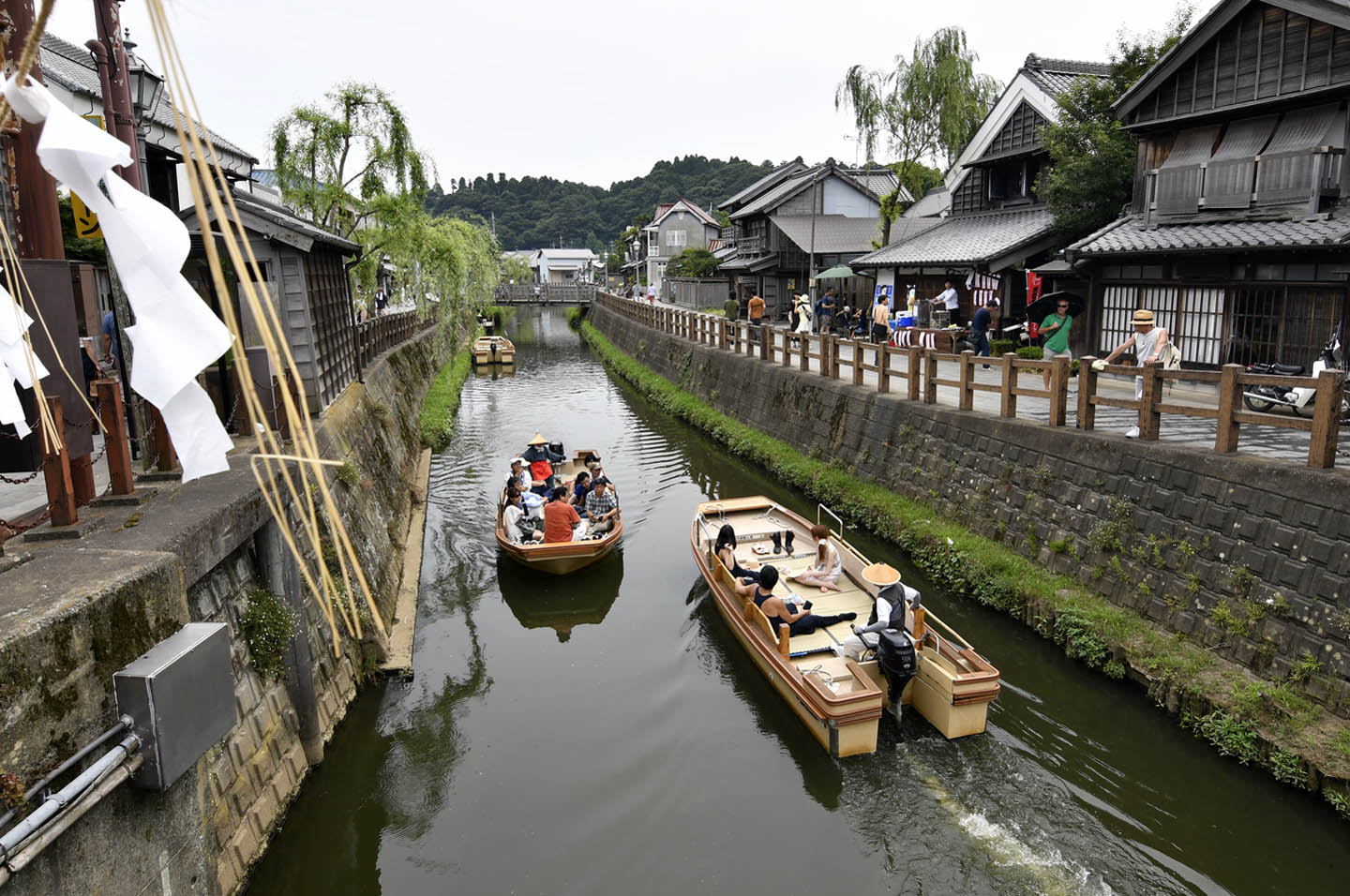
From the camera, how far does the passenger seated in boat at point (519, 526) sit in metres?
12.9

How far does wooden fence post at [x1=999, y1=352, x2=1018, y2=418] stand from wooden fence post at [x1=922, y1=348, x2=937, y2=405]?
1.88 metres

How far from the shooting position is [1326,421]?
8.04 meters

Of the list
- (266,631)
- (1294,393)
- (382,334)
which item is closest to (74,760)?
(266,631)

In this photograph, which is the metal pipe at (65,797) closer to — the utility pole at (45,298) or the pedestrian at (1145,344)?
the utility pole at (45,298)

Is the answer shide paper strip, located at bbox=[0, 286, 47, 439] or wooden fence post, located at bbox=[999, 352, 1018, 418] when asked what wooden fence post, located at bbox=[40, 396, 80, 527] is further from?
wooden fence post, located at bbox=[999, 352, 1018, 418]

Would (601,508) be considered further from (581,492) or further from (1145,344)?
(1145,344)

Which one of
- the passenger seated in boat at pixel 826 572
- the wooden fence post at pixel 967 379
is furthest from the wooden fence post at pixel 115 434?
the wooden fence post at pixel 967 379

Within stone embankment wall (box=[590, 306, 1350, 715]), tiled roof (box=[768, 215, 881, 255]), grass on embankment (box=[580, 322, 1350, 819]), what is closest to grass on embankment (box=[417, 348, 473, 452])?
grass on embankment (box=[580, 322, 1350, 819])

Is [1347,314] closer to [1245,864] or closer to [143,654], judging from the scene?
[1245,864]

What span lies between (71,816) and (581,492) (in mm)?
10467

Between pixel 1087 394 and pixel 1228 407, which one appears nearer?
pixel 1228 407

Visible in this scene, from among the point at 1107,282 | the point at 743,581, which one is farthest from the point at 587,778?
the point at 1107,282

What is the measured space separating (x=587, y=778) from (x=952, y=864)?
3.26 metres

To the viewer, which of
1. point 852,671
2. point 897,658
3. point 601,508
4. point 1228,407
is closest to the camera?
point 897,658
